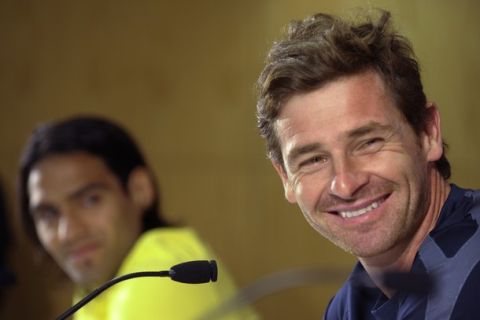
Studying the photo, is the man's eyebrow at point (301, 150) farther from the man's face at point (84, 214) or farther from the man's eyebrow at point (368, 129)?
the man's face at point (84, 214)

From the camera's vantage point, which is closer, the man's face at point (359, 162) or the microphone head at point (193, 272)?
the microphone head at point (193, 272)

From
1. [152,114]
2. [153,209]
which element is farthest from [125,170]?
[152,114]

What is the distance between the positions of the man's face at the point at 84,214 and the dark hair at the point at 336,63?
793 millimetres

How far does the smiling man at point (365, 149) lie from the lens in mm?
1427

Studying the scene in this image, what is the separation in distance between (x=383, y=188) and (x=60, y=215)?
110 centimetres

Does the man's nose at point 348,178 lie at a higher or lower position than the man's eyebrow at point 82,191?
lower

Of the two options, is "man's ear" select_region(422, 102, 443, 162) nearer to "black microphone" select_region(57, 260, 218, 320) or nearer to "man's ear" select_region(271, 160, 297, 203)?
"man's ear" select_region(271, 160, 297, 203)

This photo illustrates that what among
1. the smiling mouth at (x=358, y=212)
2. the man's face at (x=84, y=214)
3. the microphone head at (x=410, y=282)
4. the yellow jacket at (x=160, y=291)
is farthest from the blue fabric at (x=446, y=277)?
the man's face at (x=84, y=214)

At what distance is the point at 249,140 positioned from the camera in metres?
4.15

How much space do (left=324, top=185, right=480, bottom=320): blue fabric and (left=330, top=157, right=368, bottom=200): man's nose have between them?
14 cm

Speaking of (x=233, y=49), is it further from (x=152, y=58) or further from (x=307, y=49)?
(x=307, y=49)

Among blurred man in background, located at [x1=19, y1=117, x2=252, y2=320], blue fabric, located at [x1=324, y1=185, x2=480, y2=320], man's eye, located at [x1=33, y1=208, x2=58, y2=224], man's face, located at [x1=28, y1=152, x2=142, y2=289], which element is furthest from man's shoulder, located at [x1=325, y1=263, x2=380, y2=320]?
man's eye, located at [x1=33, y1=208, x2=58, y2=224]

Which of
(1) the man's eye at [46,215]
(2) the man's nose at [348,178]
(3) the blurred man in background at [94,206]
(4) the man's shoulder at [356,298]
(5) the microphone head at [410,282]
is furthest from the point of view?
(1) the man's eye at [46,215]

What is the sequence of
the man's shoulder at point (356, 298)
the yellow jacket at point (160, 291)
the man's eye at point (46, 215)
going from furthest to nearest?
the man's eye at point (46, 215)
the yellow jacket at point (160, 291)
the man's shoulder at point (356, 298)
